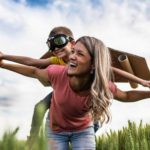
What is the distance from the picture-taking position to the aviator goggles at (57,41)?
3960 millimetres

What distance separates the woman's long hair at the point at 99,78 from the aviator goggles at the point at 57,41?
3.38 ft

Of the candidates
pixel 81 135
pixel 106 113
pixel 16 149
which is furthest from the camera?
pixel 81 135

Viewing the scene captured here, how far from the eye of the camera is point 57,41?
4047 millimetres

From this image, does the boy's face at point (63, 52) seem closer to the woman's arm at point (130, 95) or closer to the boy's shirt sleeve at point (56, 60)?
the boy's shirt sleeve at point (56, 60)

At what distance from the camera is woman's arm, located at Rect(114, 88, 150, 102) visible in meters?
2.97

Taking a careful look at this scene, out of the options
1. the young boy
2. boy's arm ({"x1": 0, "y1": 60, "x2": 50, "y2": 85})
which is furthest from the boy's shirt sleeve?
boy's arm ({"x1": 0, "y1": 60, "x2": 50, "y2": 85})

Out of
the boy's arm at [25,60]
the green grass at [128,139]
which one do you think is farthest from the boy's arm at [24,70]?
the green grass at [128,139]

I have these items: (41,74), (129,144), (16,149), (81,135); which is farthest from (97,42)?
(16,149)

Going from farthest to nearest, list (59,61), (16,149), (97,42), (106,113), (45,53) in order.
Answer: (45,53), (59,61), (97,42), (106,113), (16,149)

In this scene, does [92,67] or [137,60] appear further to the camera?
[137,60]

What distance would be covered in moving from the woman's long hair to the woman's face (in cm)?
3

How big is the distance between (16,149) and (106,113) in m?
2.22

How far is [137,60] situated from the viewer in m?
4.25

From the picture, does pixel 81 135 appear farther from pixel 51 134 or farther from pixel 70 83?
pixel 70 83
